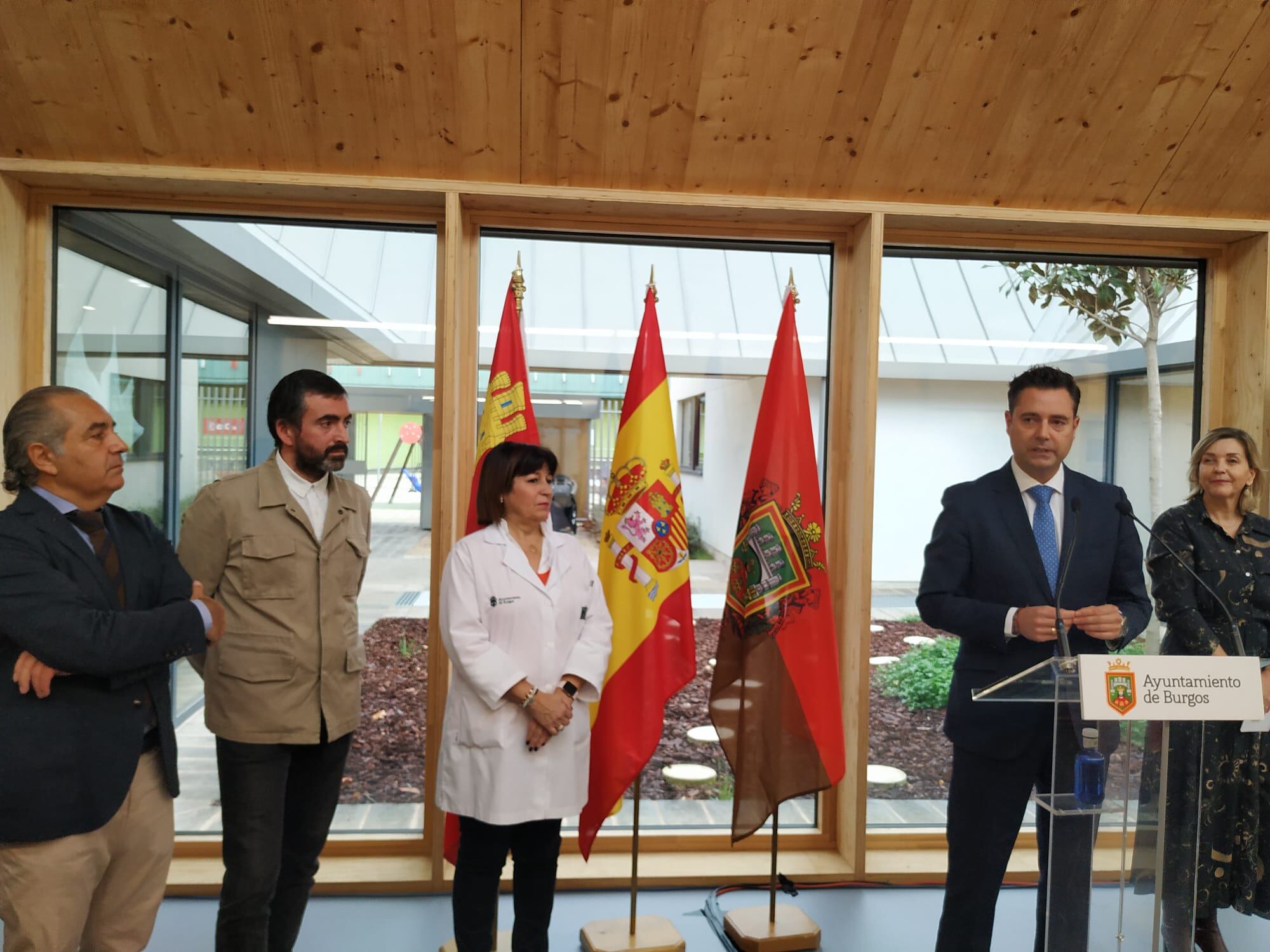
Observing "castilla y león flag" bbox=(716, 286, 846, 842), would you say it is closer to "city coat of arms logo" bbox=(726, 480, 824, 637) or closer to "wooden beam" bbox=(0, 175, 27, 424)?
"city coat of arms logo" bbox=(726, 480, 824, 637)

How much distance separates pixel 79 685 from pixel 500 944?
1.60 metres

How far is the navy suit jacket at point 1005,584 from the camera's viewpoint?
2.39m

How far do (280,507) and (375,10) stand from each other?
154cm

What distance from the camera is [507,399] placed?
3.09m

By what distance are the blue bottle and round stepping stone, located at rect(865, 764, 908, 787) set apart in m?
1.79

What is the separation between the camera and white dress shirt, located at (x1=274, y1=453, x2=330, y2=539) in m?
2.44

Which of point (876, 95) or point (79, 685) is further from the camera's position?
point (876, 95)

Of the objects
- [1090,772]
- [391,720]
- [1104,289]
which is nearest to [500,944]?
[391,720]

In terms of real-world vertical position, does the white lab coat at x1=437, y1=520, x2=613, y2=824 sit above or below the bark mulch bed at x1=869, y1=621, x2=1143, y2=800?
above

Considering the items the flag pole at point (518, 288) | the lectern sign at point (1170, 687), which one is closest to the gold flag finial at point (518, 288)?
the flag pole at point (518, 288)

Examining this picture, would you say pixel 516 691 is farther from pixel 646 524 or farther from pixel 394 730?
pixel 394 730

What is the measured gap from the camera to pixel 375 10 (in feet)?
9.08

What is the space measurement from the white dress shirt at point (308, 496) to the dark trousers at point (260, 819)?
1.76 ft

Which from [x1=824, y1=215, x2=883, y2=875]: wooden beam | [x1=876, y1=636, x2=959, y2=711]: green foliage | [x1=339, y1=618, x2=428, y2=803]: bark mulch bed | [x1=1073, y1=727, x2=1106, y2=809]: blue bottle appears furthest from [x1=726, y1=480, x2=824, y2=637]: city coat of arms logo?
[x1=339, y1=618, x2=428, y2=803]: bark mulch bed
